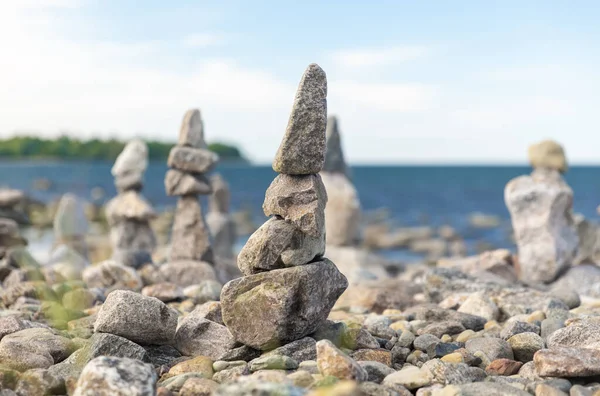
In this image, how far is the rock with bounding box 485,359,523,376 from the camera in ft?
16.8

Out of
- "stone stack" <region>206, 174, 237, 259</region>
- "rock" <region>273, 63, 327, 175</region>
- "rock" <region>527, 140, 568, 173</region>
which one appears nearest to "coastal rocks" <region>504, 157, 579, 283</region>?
"rock" <region>527, 140, 568, 173</region>

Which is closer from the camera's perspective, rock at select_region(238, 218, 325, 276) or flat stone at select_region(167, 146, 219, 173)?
rock at select_region(238, 218, 325, 276)

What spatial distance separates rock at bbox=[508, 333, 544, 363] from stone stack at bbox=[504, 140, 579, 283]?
5.15m

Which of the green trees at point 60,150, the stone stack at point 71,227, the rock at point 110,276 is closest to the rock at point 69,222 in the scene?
the stone stack at point 71,227

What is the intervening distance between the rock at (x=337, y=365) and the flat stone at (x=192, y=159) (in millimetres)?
6401

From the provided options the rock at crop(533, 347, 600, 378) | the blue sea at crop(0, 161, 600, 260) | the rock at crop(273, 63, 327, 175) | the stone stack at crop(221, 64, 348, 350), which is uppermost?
the rock at crop(273, 63, 327, 175)

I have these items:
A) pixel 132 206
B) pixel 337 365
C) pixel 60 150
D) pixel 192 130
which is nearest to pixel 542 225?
pixel 192 130

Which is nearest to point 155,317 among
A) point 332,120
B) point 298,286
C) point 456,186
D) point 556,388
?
point 298,286

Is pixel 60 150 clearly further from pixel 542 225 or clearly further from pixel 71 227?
pixel 542 225

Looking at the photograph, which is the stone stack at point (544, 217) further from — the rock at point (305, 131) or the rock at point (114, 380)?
the rock at point (114, 380)

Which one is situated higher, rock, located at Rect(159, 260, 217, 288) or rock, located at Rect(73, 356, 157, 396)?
rock, located at Rect(73, 356, 157, 396)

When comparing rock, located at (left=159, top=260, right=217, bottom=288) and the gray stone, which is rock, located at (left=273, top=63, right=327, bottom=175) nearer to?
the gray stone

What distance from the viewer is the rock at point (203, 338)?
5484 mm

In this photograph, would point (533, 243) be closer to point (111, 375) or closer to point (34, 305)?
point (34, 305)
